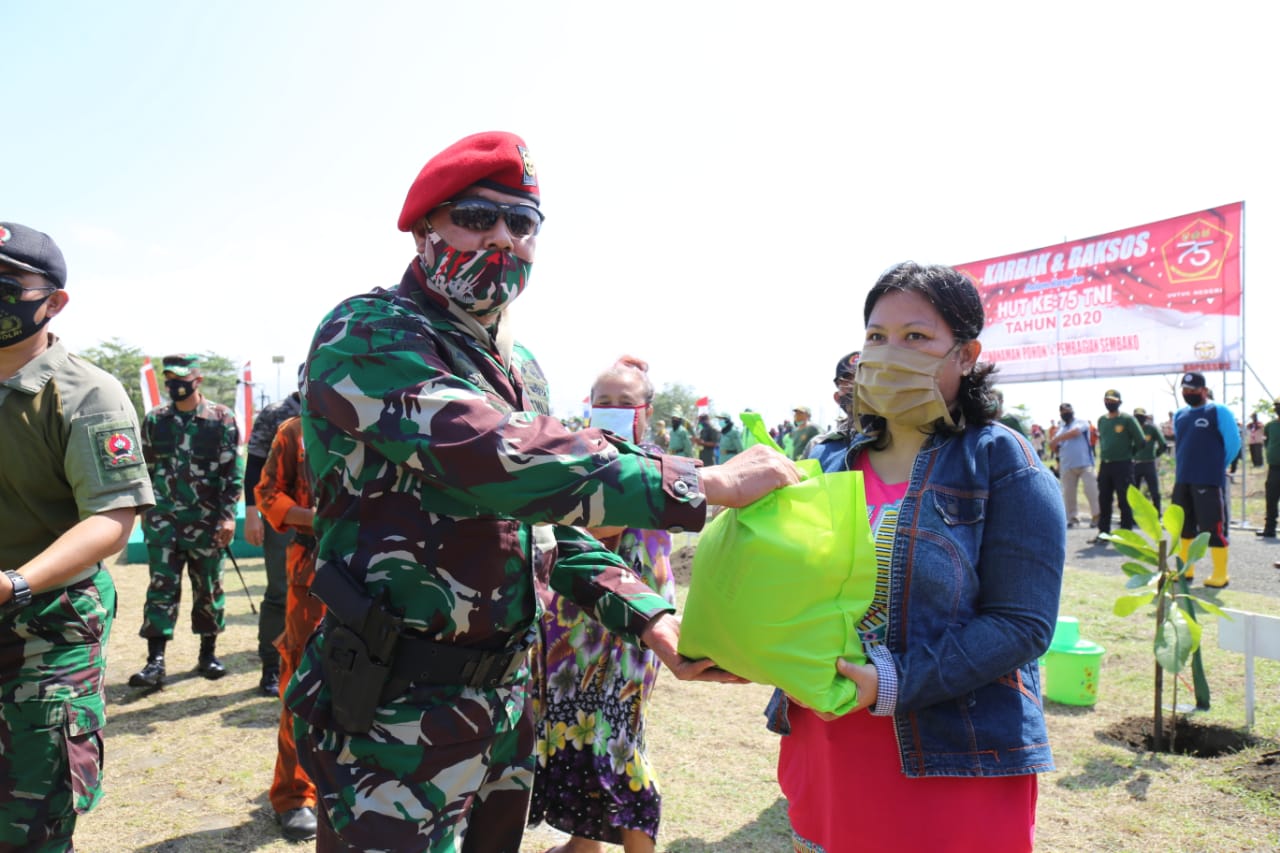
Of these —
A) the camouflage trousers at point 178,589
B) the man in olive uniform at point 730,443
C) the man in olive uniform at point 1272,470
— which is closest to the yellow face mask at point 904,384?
the camouflage trousers at point 178,589

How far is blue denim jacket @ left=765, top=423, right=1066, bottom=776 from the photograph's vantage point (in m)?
1.81

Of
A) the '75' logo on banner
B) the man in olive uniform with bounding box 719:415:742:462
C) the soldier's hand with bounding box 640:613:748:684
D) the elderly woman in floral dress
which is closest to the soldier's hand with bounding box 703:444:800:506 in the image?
the soldier's hand with bounding box 640:613:748:684

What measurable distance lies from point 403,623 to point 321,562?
24 centimetres

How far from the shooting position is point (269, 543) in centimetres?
606

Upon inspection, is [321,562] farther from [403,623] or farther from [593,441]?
[593,441]

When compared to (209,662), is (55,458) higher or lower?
higher

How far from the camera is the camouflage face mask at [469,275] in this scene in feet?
6.09

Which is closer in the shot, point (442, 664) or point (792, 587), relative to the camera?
point (792, 587)

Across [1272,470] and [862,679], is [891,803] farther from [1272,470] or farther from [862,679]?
[1272,470]

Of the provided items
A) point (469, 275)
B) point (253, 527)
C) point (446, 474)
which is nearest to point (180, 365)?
point (253, 527)

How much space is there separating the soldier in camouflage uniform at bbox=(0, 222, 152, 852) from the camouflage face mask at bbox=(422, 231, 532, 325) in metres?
1.31

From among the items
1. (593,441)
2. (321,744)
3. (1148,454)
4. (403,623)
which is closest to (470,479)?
(593,441)

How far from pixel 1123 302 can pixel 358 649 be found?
1650 centimetres

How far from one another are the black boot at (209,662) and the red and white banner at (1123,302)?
12.1m
